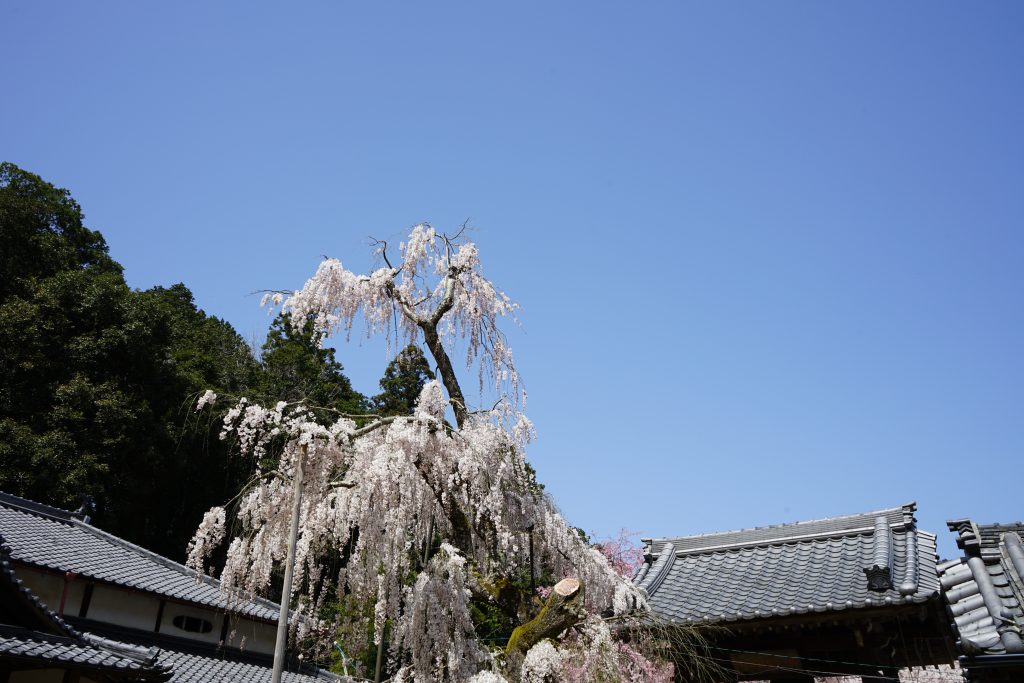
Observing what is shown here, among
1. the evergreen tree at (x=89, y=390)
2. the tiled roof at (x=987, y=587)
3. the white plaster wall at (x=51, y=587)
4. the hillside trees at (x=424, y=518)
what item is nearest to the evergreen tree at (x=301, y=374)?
the evergreen tree at (x=89, y=390)

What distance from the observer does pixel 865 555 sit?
8.46 metres

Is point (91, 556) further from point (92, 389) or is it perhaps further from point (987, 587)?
point (987, 587)

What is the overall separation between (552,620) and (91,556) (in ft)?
41.2

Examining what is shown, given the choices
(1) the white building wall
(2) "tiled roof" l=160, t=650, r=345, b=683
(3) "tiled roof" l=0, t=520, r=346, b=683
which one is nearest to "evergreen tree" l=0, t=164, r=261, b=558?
(2) "tiled roof" l=160, t=650, r=345, b=683

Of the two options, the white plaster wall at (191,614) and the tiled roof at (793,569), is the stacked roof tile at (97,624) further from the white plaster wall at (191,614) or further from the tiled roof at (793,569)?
the tiled roof at (793,569)

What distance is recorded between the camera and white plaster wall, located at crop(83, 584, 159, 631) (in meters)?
14.5

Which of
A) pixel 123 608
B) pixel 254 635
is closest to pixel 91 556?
pixel 123 608

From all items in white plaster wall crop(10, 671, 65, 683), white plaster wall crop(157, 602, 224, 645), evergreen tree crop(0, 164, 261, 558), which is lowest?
white plaster wall crop(10, 671, 65, 683)

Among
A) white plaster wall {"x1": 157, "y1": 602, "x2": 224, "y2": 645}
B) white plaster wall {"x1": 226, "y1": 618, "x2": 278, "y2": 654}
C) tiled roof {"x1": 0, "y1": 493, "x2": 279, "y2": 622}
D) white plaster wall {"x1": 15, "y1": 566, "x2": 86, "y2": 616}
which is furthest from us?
white plaster wall {"x1": 226, "y1": 618, "x2": 278, "y2": 654}

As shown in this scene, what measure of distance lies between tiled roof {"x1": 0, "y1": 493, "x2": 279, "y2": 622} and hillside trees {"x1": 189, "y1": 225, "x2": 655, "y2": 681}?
23.9 feet

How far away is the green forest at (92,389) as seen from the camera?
2111 cm

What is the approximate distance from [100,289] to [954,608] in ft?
82.6

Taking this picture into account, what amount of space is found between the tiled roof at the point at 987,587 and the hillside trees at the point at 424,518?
3.06 metres

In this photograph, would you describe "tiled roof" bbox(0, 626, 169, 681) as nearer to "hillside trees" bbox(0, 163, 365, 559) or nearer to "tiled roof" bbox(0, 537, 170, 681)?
"tiled roof" bbox(0, 537, 170, 681)
